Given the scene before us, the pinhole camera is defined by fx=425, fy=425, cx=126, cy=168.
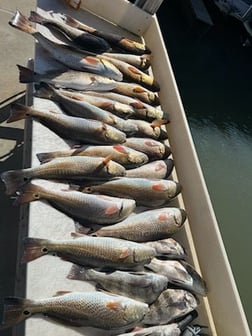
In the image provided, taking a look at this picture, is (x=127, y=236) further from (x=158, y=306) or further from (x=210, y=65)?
(x=210, y=65)

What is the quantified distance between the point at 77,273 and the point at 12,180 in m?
0.86

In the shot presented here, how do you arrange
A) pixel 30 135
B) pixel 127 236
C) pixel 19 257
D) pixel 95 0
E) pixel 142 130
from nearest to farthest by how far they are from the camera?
pixel 19 257 < pixel 127 236 < pixel 30 135 < pixel 142 130 < pixel 95 0

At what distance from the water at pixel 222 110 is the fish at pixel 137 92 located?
10.8ft

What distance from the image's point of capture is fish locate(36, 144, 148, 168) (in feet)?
12.3

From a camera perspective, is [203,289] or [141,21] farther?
[141,21]

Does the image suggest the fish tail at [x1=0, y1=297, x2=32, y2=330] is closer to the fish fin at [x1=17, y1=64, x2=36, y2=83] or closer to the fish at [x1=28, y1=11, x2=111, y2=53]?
the fish fin at [x1=17, y1=64, x2=36, y2=83]

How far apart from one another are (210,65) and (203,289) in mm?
10991

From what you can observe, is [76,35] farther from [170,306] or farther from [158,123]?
[170,306]

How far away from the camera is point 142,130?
440 centimetres

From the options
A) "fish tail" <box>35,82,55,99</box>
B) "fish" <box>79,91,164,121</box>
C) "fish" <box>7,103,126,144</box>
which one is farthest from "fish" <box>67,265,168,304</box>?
"fish" <box>79,91,164,121</box>

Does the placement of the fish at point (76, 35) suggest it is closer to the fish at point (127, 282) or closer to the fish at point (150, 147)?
the fish at point (150, 147)

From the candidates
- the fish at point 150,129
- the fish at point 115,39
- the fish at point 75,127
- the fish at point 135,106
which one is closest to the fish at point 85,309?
the fish at point 75,127

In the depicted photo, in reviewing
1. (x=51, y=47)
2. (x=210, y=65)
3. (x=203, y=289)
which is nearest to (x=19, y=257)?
(x=203, y=289)

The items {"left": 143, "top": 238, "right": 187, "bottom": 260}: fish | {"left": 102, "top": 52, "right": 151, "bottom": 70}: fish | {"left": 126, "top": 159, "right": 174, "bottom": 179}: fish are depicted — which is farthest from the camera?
{"left": 102, "top": 52, "right": 151, "bottom": 70}: fish
